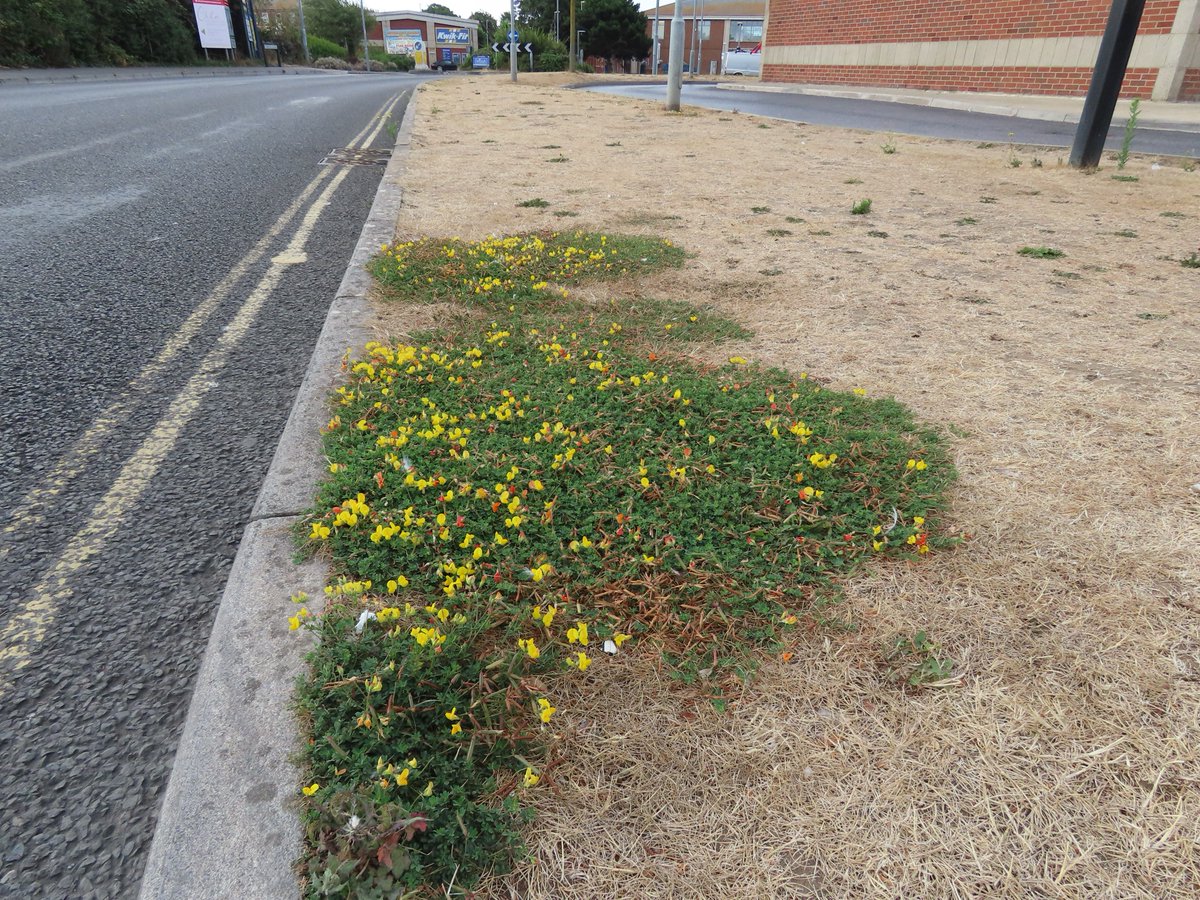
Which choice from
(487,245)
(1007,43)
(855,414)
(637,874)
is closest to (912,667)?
(637,874)

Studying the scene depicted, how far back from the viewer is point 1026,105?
1680cm

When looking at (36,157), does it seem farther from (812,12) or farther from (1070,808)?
(812,12)

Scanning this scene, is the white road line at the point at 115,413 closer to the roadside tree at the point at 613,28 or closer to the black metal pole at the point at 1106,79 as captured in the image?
the black metal pole at the point at 1106,79

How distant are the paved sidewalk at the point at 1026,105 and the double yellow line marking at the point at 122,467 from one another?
15810mm

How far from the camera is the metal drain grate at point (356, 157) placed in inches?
378

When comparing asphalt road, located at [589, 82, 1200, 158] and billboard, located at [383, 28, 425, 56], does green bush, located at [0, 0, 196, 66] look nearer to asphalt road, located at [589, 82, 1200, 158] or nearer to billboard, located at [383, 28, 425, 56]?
asphalt road, located at [589, 82, 1200, 158]

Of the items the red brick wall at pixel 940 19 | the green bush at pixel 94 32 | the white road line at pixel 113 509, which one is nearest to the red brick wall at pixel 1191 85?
the red brick wall at pixel 940 19

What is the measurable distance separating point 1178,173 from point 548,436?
34.0 feet

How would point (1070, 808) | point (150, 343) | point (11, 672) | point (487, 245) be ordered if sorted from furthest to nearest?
point (487, 245)
point (150, 343)
point (11, 672)
point (1070, 808)

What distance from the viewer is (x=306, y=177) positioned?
845 centimetres

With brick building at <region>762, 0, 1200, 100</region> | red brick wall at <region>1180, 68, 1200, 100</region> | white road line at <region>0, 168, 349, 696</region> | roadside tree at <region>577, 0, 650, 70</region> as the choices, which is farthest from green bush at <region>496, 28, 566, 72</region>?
white road line at <region>0, 168, 349, 696</region>

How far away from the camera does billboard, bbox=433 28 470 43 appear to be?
8794 centimetres

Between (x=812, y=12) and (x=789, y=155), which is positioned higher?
(x=812, y=12)

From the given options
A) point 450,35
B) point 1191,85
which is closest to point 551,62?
point 450,35
